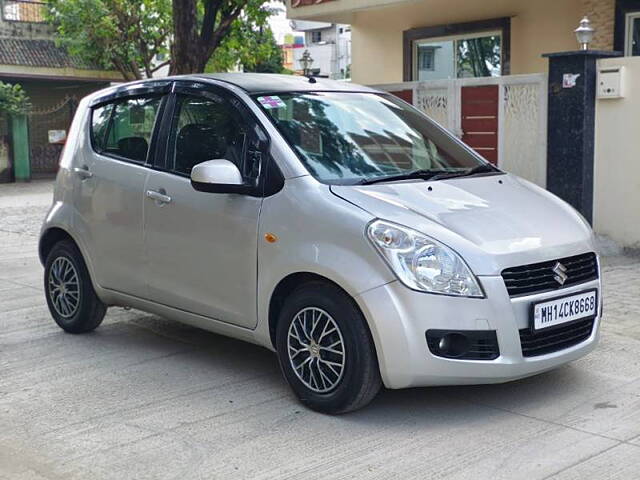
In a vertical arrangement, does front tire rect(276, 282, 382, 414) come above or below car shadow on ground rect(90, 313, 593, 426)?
above

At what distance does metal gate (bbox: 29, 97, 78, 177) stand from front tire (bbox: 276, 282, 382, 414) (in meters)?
24.6

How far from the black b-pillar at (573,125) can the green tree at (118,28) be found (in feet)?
45.3

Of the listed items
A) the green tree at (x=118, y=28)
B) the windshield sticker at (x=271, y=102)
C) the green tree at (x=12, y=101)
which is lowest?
the windshield sticker at (x=271, y=102)

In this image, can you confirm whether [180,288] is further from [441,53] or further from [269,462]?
[441,53]

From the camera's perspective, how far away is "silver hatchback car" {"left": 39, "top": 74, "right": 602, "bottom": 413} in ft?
15.0

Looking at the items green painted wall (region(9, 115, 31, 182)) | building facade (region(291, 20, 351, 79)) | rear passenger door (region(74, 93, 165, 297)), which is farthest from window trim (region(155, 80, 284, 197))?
building facade (region(291, 20, 351, 79))

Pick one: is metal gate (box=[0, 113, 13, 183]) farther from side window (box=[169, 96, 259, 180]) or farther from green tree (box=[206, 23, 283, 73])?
side window (box=[169, 96, 259, 180])

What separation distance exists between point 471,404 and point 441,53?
33.7ft

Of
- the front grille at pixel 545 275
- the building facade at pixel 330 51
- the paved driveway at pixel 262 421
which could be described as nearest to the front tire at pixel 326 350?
the paved driveway at pixel 262 421

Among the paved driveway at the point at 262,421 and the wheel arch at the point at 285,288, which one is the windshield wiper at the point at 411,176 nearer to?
the wheel arch at the point at 285,288

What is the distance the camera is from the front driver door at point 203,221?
5258 mm

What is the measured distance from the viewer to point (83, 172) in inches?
255

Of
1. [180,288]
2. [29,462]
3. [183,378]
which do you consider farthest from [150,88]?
[29,462]

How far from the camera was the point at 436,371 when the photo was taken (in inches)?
180
